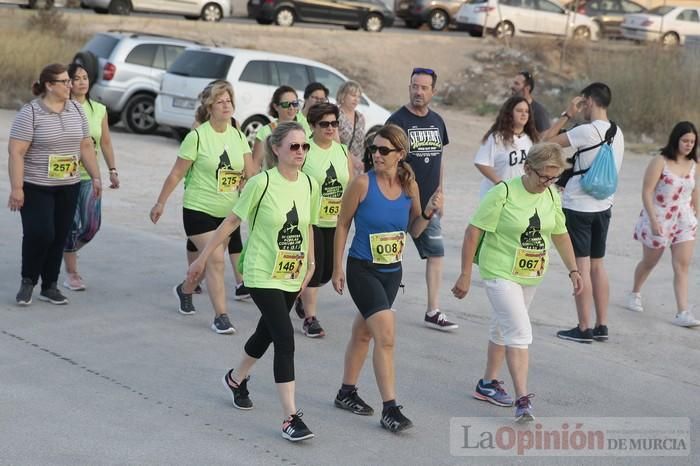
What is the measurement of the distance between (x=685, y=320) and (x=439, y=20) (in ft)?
96.4

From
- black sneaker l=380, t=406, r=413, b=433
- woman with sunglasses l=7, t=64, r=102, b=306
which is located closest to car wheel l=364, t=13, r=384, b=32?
woman with sunglasses l=7, t=64, r=102, b=306

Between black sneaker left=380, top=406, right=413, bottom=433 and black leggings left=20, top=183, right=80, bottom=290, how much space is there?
352 centimetres

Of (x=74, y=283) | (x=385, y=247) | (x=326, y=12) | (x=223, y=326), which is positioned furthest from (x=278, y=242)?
(x=326, y=12)

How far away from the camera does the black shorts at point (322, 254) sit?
7920 millimetres

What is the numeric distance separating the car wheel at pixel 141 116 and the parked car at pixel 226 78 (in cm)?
110

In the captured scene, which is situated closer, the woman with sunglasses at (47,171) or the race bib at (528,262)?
the race bib at (528,262)

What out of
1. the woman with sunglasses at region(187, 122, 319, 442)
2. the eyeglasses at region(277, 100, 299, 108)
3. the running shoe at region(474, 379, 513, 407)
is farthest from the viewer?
the eyeglasses at region(277, 100, 299, 108)

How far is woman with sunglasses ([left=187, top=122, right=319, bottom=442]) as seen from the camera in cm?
635

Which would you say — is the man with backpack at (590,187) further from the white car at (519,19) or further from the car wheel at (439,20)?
the car wheel at (439,20)

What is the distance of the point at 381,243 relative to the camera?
6566mm

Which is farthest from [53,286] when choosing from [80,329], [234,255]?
[234,255]

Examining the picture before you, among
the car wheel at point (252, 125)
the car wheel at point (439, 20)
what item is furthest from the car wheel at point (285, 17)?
the car wheel at point (252, 125)

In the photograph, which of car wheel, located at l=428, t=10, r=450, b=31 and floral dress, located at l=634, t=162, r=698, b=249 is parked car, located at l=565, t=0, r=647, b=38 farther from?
floral dress, located at l=634, t=162, r=698, b=249

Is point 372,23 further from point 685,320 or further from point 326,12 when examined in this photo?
point 685,320
